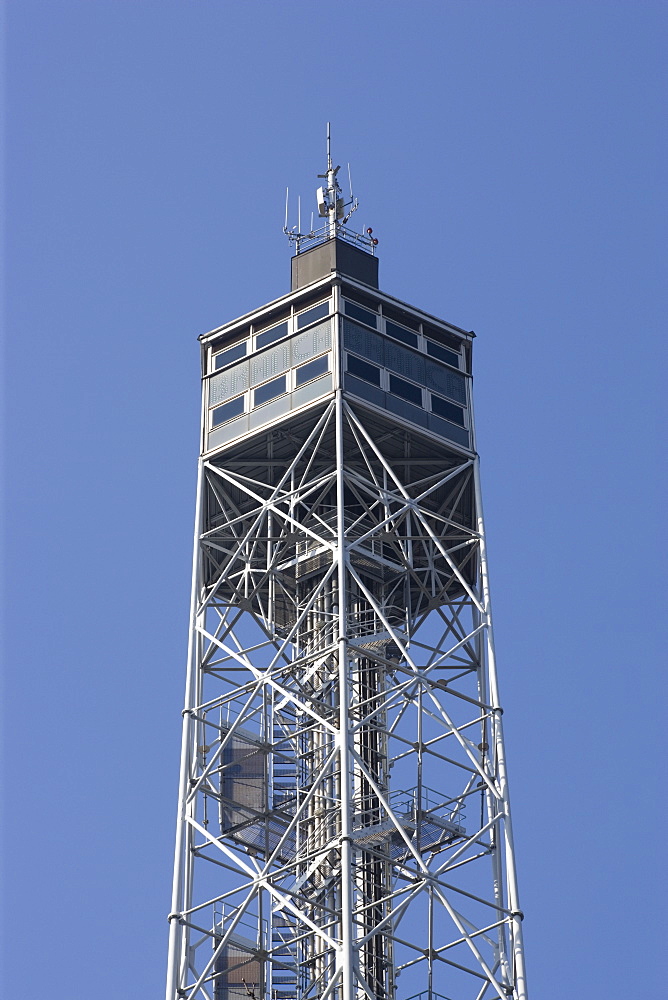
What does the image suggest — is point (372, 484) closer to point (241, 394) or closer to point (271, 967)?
point (241, 394)

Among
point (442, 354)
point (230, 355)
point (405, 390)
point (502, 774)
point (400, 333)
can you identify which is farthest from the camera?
point (230, 355)

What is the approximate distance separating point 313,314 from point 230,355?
291 cm

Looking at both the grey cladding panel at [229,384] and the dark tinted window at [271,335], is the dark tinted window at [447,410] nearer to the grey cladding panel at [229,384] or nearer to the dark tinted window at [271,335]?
the dark tinted window at [271,335]

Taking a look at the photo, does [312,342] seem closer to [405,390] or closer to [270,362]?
[270,362]

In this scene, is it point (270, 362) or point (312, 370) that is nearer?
point (312, 370)

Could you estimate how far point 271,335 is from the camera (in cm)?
6944

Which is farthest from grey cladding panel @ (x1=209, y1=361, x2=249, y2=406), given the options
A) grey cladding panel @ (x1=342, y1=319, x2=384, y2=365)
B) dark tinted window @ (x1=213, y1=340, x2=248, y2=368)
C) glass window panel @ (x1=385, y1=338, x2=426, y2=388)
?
glass window panel @ (x1=385, y1=338, x2=426, y2=388)

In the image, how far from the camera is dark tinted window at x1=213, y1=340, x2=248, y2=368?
69.9 metres

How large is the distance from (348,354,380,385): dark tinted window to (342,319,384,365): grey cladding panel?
1.07 feet

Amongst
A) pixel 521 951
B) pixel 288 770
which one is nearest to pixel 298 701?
pixel 288 770

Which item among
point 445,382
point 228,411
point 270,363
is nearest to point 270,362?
point 270,363

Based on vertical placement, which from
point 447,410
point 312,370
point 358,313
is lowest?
point 447,410

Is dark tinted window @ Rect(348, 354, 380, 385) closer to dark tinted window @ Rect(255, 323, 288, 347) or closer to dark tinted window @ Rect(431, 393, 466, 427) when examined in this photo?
dark tinted window @ Rect(431, 393, 466, 427)

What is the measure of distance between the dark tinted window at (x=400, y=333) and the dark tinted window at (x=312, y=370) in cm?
268
